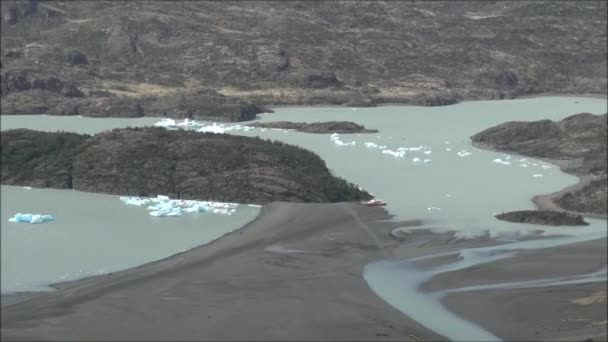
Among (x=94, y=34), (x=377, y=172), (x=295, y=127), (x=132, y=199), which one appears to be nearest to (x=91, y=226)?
(x=132, y=199)

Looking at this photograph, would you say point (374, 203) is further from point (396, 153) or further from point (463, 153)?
point (463, 153)

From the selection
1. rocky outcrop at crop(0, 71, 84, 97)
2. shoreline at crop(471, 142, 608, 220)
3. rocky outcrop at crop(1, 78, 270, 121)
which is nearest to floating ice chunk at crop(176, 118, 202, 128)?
rocky outcrop at crop(1, 78, 270, 121)

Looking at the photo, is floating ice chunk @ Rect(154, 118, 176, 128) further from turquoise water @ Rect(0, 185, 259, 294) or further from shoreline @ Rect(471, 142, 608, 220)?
turquoise water @ Rect(0, 185, 259, 294)

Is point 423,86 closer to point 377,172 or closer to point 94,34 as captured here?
point 94,34

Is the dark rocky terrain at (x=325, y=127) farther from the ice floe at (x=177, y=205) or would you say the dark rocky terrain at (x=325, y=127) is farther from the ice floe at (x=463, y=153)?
the ice floe at (x=177, y=205)

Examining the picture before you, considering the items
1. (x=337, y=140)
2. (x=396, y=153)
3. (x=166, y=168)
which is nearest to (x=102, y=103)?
(x=337, y=140)

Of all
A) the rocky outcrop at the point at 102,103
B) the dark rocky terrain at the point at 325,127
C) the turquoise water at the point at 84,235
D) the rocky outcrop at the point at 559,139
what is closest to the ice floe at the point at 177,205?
the turquoise water at the point at 84,235
